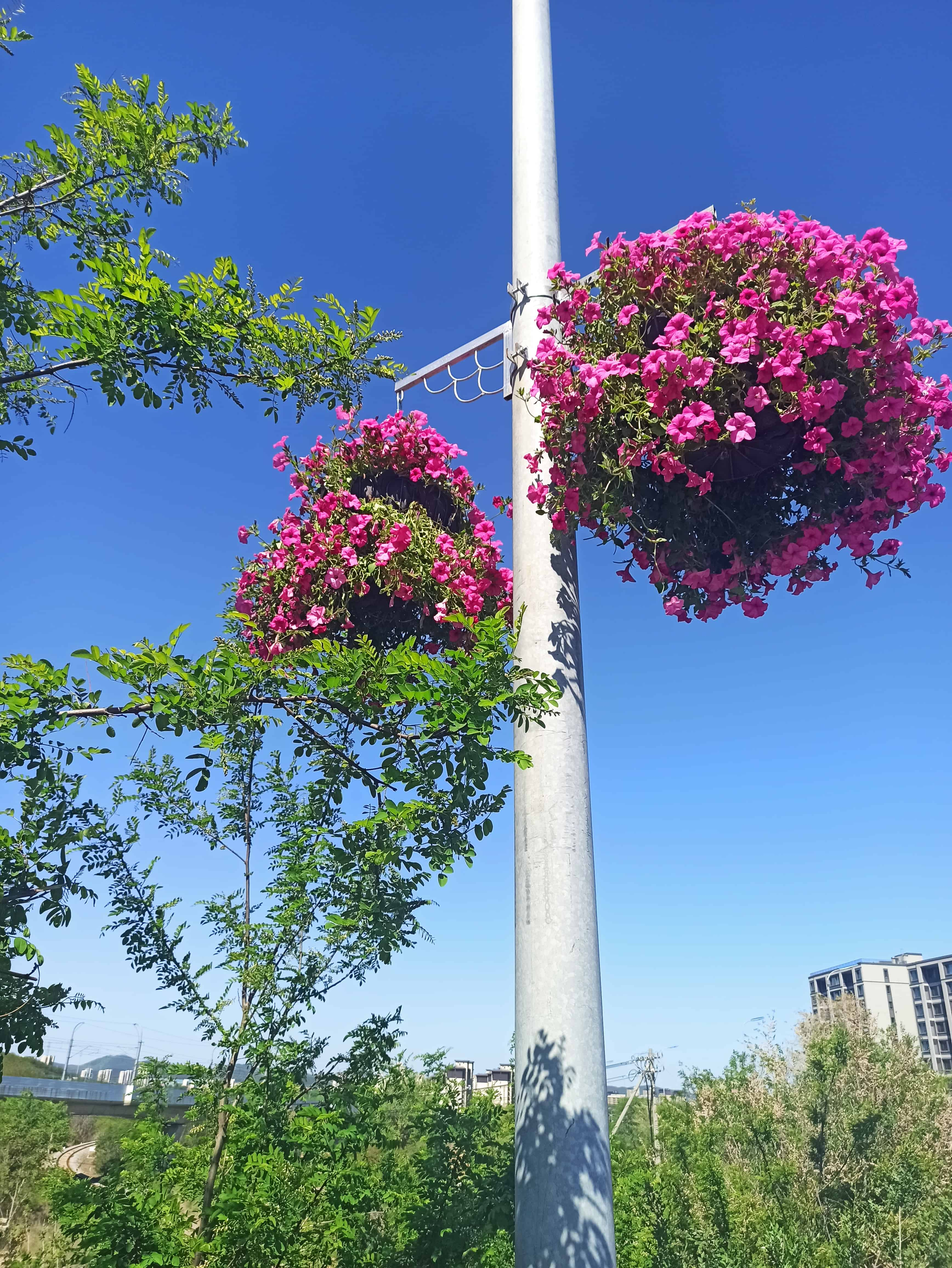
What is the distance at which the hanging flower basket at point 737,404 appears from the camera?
2281mm

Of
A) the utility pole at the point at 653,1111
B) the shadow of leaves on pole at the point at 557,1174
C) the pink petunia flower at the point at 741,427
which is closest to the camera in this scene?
the shadow of leaves on pole at the point at 557,1174

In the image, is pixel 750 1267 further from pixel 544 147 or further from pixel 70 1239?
pixel 544 147

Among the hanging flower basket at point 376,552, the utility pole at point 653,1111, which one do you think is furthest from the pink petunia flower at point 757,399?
the utility pole at point 653,1111

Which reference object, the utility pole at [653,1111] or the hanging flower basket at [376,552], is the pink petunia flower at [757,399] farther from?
the utility pole at [653,1111]

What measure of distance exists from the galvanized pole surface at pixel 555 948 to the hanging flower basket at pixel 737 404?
0.17 metres

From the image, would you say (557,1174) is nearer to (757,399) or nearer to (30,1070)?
(757,399)

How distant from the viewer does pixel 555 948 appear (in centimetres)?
201

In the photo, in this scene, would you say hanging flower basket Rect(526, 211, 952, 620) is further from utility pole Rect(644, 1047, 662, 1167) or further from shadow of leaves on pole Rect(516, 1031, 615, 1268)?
utility pole Rect(644, 1047, 662, 1167)

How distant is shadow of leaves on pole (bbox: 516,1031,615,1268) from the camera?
1758mm

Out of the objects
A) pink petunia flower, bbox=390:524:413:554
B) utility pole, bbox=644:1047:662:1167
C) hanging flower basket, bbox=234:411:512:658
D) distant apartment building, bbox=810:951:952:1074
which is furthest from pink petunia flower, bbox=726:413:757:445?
distant apartment building, bbox=810:951:952:1074

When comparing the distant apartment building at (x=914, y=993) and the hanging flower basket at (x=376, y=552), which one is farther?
the distant apartment building at (x=914, y=993)

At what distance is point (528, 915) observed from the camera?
2088 millimetres

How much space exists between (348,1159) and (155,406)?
3.06 meters

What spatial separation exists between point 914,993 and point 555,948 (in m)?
112
